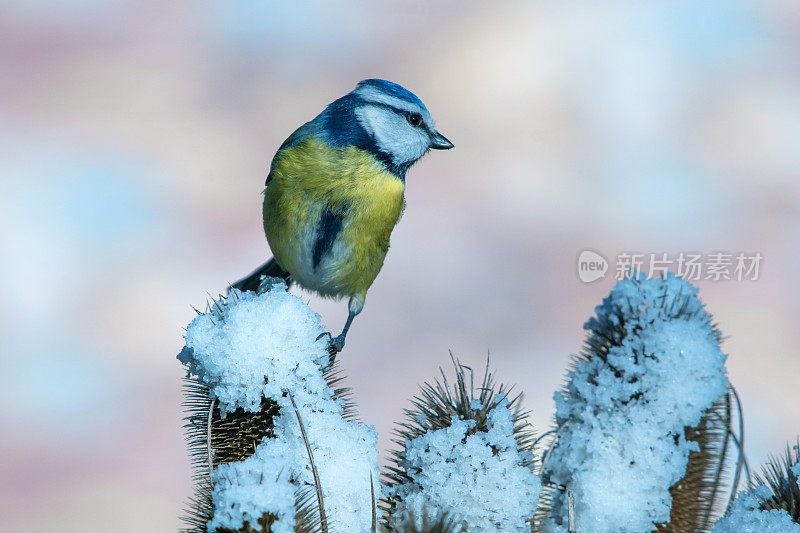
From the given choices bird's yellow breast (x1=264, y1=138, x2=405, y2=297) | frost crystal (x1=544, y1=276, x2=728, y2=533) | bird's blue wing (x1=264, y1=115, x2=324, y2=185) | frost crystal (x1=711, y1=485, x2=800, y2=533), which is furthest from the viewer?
bird's blue wing (x1=264, y1=115, x2=324, y2=185)

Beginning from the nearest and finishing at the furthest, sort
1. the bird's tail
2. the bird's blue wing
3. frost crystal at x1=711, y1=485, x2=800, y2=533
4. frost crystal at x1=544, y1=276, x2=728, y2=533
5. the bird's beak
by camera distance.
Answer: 1. frost crystal at x1=711, y1=485, x2=800, y2=533
2. frost crystal at x1=544, y1=276, x2=728, y2=533
3. the bird's blue wing
4. the bird's beak
5. the bird's tail

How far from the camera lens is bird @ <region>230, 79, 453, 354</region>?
3484mm

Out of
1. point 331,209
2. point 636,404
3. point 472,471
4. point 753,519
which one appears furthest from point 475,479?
point 331,209

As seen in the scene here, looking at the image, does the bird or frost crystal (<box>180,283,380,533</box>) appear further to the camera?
the bird

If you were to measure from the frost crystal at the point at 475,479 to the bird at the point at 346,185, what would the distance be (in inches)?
46.0

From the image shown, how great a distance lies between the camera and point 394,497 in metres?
2.43

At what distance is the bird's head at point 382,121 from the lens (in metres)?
3.55

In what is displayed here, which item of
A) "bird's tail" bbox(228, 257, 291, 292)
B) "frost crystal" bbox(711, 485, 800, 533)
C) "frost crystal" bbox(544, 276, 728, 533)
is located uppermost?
"bird's tail" bbox(228, 257, 291, 292)

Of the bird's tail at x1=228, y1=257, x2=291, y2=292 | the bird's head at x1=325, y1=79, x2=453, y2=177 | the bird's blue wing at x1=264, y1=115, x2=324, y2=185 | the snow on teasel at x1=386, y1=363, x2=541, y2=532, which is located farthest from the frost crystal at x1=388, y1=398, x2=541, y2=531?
the bird's tail at x1=228, y1=257, x2=291, y2=292

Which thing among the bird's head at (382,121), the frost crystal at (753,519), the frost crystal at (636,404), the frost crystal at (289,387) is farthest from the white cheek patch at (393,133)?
the frost crystal at (753,519)

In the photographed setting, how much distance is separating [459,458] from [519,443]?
0.20m

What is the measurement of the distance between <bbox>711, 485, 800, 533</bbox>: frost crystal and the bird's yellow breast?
1805 mm

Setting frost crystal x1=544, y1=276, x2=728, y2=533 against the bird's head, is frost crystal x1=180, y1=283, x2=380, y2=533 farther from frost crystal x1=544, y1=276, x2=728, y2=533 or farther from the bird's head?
the bird's head

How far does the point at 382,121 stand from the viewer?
11.9 feet
